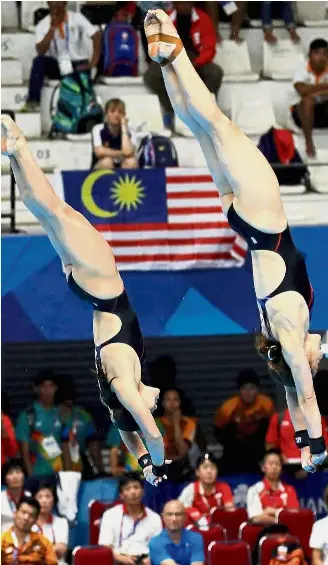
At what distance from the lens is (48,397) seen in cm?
1259

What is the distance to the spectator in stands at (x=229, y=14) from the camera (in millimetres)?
Result: 14344

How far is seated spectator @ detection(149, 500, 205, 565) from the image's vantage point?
11.0m

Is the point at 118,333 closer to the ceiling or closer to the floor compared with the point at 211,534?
closer to the ceiling

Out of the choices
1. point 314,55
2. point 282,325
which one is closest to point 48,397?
point 314,55

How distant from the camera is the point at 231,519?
38.4 ft

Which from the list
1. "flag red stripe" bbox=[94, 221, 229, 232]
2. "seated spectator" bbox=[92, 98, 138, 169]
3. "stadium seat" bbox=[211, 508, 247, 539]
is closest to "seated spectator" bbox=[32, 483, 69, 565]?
"stadium seat" bbox=[211, 508, 247, 539]

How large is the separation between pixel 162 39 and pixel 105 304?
149 centimetres

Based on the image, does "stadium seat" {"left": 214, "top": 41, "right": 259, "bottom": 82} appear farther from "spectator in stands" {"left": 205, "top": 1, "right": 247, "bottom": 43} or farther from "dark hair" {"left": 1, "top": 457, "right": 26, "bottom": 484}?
"dark hair" {"left": 1, "top": 457, "right": 26, "bottom": 484}

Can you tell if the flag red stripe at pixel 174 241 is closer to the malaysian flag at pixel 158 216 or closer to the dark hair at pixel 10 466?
the malaysian flag at pixel 158 216

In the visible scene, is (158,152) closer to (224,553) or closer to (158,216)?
(158,216)

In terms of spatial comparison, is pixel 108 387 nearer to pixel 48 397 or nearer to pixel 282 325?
pixel 282 325

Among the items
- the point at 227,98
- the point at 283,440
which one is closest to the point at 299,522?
the point at 283,440

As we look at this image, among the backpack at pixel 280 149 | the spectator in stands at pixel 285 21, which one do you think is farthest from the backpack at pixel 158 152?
the spectator in stands at pixel 285 21

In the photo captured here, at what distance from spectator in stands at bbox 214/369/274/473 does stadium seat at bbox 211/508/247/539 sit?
0.84 metres
